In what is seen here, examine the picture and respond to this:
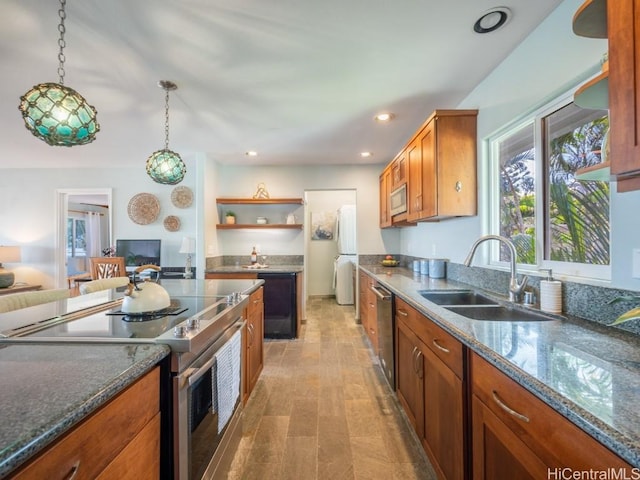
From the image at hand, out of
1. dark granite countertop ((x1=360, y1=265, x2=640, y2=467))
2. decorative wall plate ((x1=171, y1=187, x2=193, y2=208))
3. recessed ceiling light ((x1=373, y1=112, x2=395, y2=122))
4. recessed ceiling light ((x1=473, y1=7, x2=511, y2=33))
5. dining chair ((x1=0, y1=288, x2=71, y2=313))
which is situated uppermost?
recessed ceiling light ((x1=373, y1=112, x2=395, y2=122))

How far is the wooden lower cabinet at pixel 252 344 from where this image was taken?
209 cm

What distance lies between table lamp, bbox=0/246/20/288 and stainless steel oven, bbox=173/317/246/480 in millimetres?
4652

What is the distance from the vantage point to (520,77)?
177cm

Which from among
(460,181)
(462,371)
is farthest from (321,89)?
(462,371)

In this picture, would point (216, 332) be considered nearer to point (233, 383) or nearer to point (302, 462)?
point (233, 383)

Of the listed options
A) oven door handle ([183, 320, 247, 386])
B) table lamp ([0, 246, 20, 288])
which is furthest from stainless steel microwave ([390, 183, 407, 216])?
table lamp ([0, 246, 20, 288])

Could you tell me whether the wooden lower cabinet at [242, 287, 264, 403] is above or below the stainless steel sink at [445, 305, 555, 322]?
below

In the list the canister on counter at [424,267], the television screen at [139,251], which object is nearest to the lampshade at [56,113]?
the canister on counter at [424,267]

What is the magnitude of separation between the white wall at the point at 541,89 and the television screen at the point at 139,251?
4323 millimetres

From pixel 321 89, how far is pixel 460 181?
51.2 inches

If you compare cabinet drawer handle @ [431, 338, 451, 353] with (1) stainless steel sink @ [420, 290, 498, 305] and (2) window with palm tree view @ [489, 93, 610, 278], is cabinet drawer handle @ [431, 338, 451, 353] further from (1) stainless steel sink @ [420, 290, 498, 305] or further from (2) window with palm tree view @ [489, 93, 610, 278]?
(2) window with palm tree view @ [489, 93, 610, 278]

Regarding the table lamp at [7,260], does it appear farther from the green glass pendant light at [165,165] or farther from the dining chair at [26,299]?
the green glass pendant light at [165,165]

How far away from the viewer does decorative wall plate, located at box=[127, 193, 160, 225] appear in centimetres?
471

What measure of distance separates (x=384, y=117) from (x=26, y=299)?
9.66 ft
